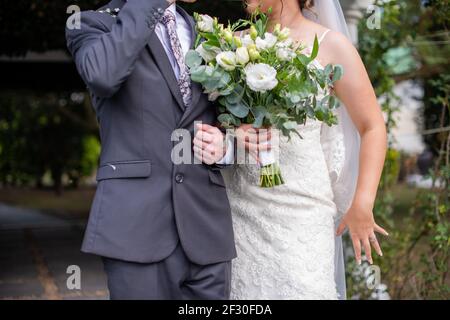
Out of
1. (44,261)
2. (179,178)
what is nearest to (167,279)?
(179,178)

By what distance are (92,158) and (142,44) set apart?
20.7 metres

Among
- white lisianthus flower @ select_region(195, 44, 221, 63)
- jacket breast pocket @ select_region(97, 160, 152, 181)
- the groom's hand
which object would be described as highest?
white lisianthus flower @ select_region(195, 44, 221, 63)

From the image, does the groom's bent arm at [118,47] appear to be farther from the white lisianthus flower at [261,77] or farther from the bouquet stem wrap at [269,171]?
the bouquet stem wrap at [269,171]

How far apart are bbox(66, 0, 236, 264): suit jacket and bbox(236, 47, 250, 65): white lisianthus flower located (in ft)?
0.55

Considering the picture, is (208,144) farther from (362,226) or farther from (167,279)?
(362,226)

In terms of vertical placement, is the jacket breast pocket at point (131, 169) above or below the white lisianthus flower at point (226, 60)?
below

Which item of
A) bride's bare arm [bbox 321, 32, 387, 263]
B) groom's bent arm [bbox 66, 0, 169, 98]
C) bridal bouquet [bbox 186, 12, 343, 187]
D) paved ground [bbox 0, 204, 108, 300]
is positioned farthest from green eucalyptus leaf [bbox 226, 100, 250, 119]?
paved ground [bbox 0, 204, 108, 300]

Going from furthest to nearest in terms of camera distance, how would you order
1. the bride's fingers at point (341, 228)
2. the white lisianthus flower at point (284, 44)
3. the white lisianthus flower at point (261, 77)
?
the bride's fingers at point (341, 228)
the white lisianthus flower at point (284, 44)
the white lisianthus flower at point (261, 77)

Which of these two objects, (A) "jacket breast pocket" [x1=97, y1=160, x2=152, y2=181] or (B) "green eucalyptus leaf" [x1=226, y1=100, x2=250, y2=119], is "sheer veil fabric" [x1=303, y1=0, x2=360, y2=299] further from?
(A) "jacket breast pocket" [x1=97, y1=160, x2=152, y2=181]

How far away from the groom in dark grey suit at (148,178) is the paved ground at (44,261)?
3.79 metres

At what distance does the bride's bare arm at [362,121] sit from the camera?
2.36m

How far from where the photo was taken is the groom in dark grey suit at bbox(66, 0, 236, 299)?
1875mm

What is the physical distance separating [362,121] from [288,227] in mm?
518

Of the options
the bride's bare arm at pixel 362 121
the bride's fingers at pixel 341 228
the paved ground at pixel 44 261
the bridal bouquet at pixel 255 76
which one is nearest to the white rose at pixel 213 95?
the bridal bouquet at pixel 255 76
